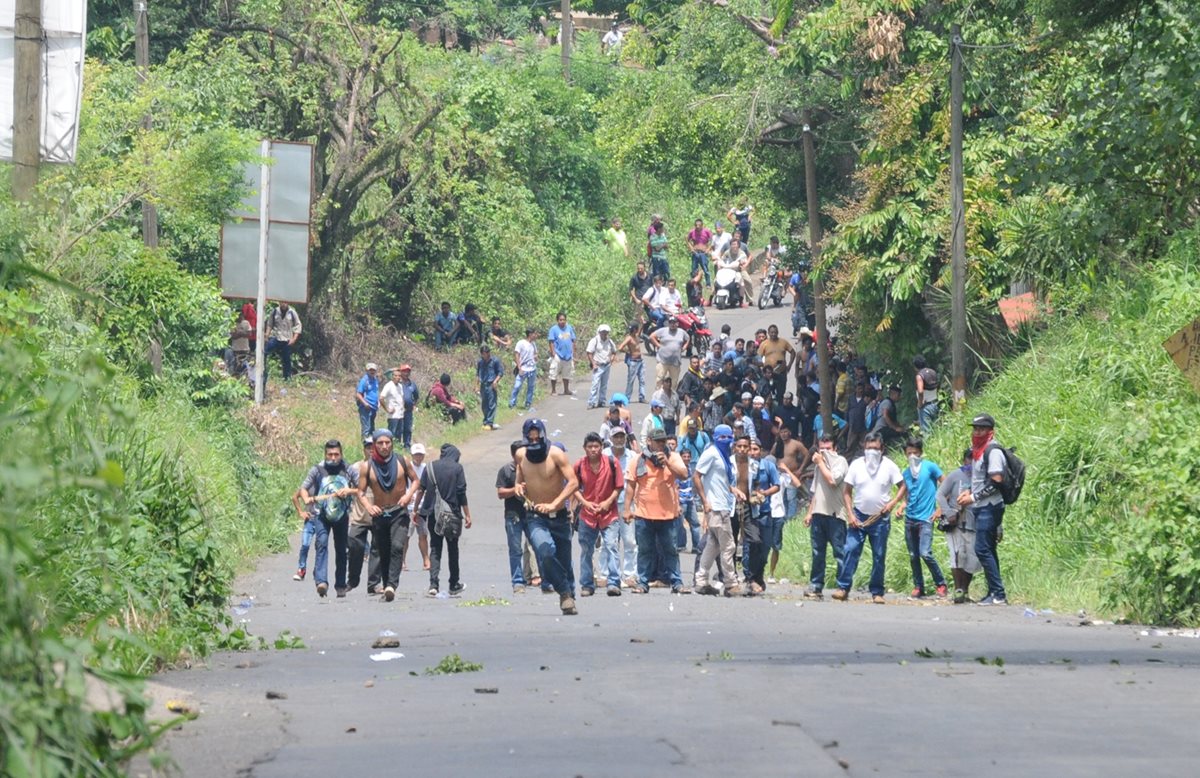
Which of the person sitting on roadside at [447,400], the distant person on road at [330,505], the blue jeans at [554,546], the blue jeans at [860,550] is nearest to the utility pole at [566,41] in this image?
the person sitting on roadside at [447,400]

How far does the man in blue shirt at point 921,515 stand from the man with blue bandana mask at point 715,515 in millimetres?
1868

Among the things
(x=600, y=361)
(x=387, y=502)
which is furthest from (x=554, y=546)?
(x=600, y=361)

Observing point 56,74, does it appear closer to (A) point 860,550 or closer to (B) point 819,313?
(A) point 860,550

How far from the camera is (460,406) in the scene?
3234cm

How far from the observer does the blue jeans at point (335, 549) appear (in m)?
18.0

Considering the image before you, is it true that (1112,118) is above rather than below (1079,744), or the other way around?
above

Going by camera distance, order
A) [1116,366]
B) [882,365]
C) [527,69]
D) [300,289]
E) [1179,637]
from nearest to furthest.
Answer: [1179,637] → [1116,366] → [300,289] → [882,365] → [527,69]

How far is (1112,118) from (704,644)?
27.7 ft

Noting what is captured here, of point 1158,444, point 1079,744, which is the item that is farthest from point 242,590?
point 1079,744

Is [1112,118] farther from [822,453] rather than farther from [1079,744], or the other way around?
[1079,744]

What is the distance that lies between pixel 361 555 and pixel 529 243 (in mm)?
21735

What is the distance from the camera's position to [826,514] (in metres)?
18.2

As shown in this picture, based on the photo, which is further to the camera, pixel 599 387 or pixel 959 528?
pixel 599 387

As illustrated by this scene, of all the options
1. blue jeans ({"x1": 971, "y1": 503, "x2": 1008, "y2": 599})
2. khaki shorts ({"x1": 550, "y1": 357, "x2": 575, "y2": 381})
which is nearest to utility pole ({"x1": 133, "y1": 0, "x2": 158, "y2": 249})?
khaki shorts ({"x1": 550, "y1": 357, "x2": 575, "y2": 381})
